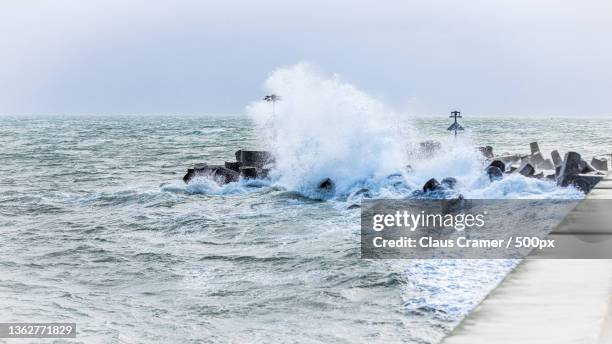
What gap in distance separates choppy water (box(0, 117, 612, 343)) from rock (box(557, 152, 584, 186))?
0.36 meters

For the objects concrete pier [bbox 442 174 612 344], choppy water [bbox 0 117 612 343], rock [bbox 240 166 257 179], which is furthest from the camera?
rock [bbox 240 166 257 179]

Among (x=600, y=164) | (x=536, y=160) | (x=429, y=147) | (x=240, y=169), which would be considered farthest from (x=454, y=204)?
(x=240, y=169)

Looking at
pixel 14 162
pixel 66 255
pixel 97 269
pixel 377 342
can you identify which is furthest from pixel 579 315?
pixel 14 162

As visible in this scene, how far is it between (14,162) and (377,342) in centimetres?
3438

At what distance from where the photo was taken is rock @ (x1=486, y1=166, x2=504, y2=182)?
19227 millimetres

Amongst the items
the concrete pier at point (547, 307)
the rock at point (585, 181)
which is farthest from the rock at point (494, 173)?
the concrete pier at point (547, 307)

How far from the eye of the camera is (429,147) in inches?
944

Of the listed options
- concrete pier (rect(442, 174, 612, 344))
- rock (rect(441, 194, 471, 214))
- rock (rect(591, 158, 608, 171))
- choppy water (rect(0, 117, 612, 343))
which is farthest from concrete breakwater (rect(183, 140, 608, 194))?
concrete pier (rect(442, 174, 612, 344))

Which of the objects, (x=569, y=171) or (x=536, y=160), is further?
(x=536, y=160)

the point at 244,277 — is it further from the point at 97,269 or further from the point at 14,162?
the point at 14,162

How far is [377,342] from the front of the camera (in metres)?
7.19

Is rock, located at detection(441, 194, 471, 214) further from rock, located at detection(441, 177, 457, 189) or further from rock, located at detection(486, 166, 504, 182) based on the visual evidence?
rock, located at detection(486, 166, 504, 182)

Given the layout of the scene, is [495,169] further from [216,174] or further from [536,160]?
[216,174]

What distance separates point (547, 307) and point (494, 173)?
17.6 metres
